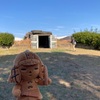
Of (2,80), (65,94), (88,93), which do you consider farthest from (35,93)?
(2,80)

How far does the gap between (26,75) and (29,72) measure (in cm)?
6

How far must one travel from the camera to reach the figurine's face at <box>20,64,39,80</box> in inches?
124

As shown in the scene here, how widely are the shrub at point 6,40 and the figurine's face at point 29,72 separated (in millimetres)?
20609

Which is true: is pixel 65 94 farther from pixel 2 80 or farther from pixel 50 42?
pixel 50 42

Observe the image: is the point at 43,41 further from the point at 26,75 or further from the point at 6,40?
the point at 26,75

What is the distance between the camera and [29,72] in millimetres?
3182

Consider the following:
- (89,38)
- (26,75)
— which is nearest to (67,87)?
(26,75)

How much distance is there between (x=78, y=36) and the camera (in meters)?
26.1

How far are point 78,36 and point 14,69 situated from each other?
76.3ft

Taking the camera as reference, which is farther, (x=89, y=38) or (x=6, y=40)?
(x=89, y=38)

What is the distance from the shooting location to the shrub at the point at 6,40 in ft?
77.3

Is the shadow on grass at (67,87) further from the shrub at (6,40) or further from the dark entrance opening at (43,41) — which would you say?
the dark entrance opening at (43,41)

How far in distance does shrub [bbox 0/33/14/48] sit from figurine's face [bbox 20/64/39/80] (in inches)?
811

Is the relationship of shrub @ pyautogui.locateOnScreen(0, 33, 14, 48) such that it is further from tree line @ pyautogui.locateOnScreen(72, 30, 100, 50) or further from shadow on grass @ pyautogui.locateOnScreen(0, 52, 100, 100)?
shadow on grass @ pyautogui.locateOnScreen(0, 52, 100, 100)
